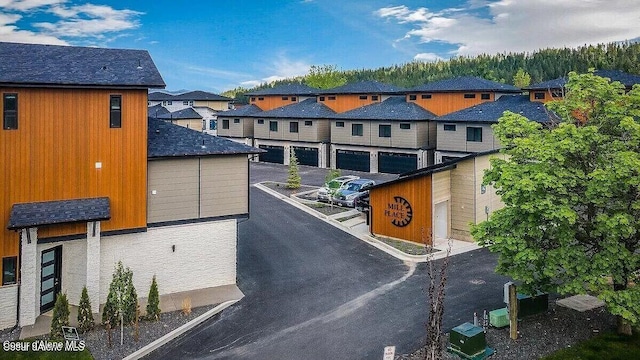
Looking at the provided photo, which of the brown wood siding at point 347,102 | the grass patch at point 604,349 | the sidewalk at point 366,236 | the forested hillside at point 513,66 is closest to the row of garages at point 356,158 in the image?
the brown wood siding at point 347,102

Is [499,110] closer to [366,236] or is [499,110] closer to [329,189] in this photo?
[329,189]

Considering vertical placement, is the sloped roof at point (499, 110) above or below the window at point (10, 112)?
above

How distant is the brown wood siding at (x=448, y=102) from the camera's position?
50.8 m

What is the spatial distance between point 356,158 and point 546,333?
39452 millimetres

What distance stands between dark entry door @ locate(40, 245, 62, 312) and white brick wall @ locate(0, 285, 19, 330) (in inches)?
37.4

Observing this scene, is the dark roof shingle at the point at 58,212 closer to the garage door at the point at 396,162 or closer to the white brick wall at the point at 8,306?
the white brick wall at the point at 8,306

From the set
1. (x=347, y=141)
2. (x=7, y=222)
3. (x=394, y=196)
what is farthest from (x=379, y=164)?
(x=7, y=222)

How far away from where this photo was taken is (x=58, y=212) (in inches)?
709

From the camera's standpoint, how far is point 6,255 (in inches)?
695

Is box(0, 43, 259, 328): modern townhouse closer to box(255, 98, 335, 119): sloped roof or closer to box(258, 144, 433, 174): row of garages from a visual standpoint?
box(258, 144, 433, 174): row of garages

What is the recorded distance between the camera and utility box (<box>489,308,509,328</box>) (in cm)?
1711

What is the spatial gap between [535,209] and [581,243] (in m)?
2.67

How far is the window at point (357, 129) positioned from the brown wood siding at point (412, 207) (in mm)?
24545

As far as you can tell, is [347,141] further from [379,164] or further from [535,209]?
[535,209]
